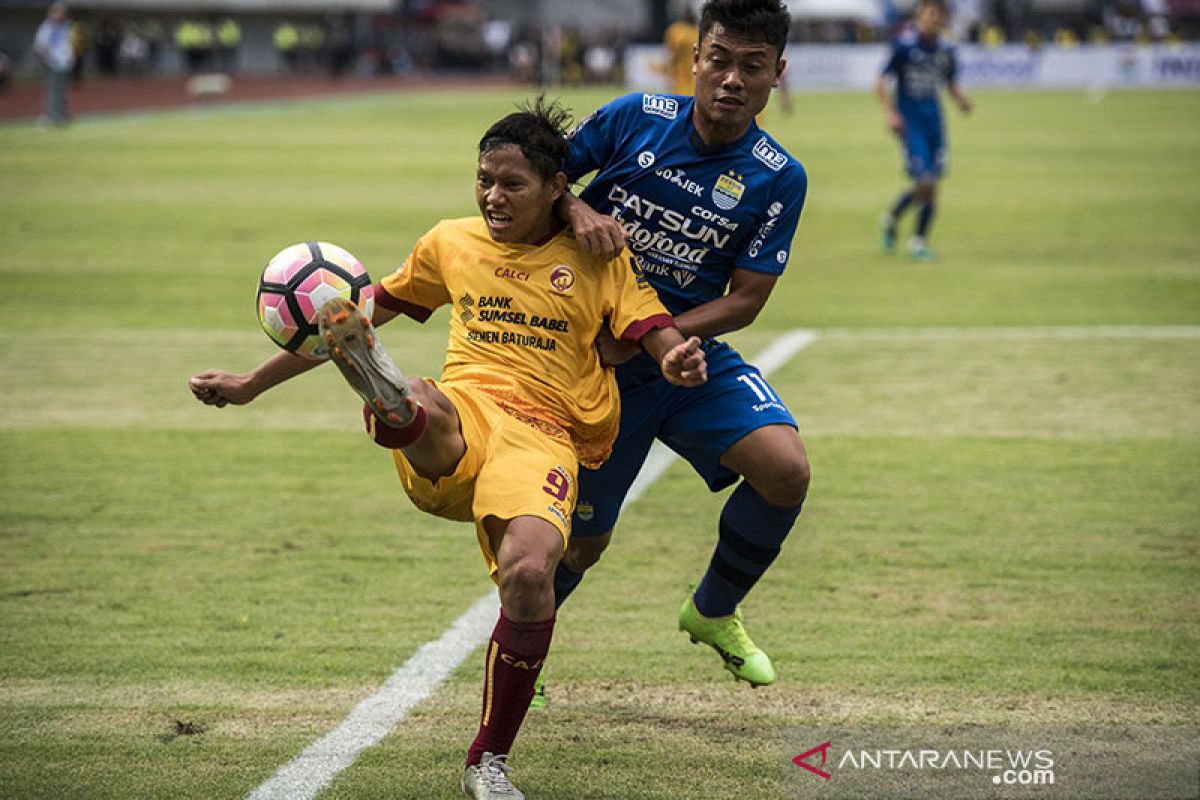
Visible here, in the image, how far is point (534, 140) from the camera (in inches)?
185

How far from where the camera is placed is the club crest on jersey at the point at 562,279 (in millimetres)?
4766

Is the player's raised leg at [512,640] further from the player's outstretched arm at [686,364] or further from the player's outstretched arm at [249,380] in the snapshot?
the player's outstretched arm at [249,380]

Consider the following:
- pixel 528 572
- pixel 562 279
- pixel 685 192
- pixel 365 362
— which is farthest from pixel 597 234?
pixel 528 572

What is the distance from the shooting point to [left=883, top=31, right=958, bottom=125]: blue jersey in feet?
54.5

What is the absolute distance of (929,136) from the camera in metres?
16.7

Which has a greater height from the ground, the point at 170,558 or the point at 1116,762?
the point at 1116,762

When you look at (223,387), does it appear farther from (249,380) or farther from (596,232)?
(596,232)

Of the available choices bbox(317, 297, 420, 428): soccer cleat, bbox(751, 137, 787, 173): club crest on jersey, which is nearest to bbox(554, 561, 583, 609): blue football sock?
bbox(317, 297, 420, 428): soccer cleat

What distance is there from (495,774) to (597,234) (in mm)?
1602

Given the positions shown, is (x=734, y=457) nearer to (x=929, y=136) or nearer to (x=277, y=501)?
(x=277, y=501)

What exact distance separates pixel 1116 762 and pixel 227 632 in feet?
10.5

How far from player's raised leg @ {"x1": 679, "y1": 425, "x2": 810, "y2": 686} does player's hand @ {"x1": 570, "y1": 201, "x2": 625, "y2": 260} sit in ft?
2.70

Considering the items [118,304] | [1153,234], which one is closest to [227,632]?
[118,304]

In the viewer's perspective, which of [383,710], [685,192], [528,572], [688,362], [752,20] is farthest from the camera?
[685,192]
